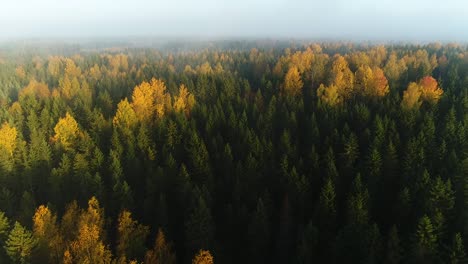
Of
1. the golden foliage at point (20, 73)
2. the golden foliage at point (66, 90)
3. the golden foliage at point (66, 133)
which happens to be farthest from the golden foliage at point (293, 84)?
the golden foliage at point (20, 73)

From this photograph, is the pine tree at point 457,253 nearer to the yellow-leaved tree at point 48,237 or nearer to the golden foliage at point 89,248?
the golden foliage at point 89,248

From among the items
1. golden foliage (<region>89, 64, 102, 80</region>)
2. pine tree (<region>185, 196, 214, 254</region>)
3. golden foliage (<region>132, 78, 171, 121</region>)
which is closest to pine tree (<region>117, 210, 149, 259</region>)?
pine tree (<region>185, 196, 214, 254</region>)

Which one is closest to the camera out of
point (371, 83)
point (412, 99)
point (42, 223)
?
point (42, 223)

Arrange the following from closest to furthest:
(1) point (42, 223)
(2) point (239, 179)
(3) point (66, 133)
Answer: (1) point (42, 223), (2) point (239, 179), (3) point (66, 133)

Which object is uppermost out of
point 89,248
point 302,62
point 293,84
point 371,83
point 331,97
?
point 302,62

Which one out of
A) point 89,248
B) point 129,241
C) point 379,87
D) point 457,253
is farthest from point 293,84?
point 89,248

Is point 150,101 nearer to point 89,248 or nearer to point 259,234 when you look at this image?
point 259,234

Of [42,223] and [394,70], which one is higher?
[394,70]
